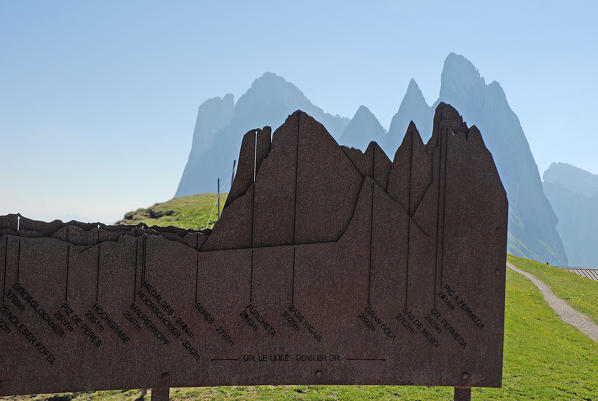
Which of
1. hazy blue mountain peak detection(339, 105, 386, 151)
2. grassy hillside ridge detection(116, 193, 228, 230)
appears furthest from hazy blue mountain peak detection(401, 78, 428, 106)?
grassy hillside ridge detection(116, 193, 228, 230)

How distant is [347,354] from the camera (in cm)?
471

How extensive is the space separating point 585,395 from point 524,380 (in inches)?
38.6

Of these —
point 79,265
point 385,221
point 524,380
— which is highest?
point 385,221

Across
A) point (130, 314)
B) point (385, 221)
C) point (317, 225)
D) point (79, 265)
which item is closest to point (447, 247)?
point (385, 221)

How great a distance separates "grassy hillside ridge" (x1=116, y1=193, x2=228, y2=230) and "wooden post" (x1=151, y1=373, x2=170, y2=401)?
1126cm

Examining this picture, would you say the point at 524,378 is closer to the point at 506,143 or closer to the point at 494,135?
the point at 494,135

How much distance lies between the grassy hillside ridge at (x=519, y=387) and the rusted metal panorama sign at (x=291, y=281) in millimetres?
2201

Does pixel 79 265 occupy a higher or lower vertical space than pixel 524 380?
higher

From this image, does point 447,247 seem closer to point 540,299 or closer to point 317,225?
point 317,225

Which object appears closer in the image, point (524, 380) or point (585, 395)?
point (585, 395)

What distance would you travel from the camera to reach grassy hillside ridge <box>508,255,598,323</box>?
13.6 meters

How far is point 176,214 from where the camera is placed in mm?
A: 17875

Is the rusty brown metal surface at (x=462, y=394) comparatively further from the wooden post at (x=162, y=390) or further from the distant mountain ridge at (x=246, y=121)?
the distant mountain ridge at (x=246, y=121)

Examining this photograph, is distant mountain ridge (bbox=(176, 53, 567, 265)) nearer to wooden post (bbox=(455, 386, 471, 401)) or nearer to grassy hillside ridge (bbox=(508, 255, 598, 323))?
grassy hillside ridge (bbox=(508, 255, 598, 323))
